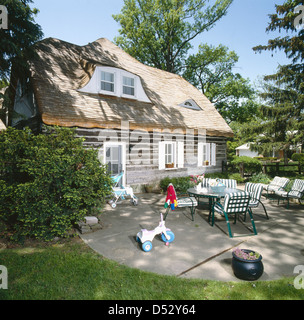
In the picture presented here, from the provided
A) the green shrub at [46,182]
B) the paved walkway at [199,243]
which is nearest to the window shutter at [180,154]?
the paved walkway at [199,243]

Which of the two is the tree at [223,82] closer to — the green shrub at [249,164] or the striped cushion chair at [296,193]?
the green shrub at [249,164]

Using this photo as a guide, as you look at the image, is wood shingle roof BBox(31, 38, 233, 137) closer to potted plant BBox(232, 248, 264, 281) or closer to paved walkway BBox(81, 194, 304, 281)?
paved walkway BBox(81, 194, 304, 281)

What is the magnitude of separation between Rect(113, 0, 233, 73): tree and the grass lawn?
24269 mm

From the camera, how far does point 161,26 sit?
23141mm

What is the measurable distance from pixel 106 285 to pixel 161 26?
25662 millimetres

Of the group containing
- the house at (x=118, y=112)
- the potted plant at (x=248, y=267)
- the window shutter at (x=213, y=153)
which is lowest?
the potted plant at (x=248, y=267)

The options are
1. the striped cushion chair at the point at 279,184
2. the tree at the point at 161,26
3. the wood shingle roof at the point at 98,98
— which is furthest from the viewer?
the tree at the point at 161,26

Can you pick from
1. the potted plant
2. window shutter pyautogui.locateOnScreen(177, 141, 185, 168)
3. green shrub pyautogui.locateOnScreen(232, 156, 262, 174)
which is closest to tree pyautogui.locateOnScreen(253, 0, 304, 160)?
green shrub pyautogui.locateOnScreen(232, 156, 262, 174)

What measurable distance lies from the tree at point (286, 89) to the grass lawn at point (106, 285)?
13.3 m

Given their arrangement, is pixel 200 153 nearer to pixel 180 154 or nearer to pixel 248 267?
pixel 180 154

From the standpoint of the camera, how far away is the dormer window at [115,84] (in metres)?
10.1

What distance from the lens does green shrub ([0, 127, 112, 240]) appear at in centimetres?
478

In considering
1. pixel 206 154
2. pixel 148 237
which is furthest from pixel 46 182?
pixel 206 154
